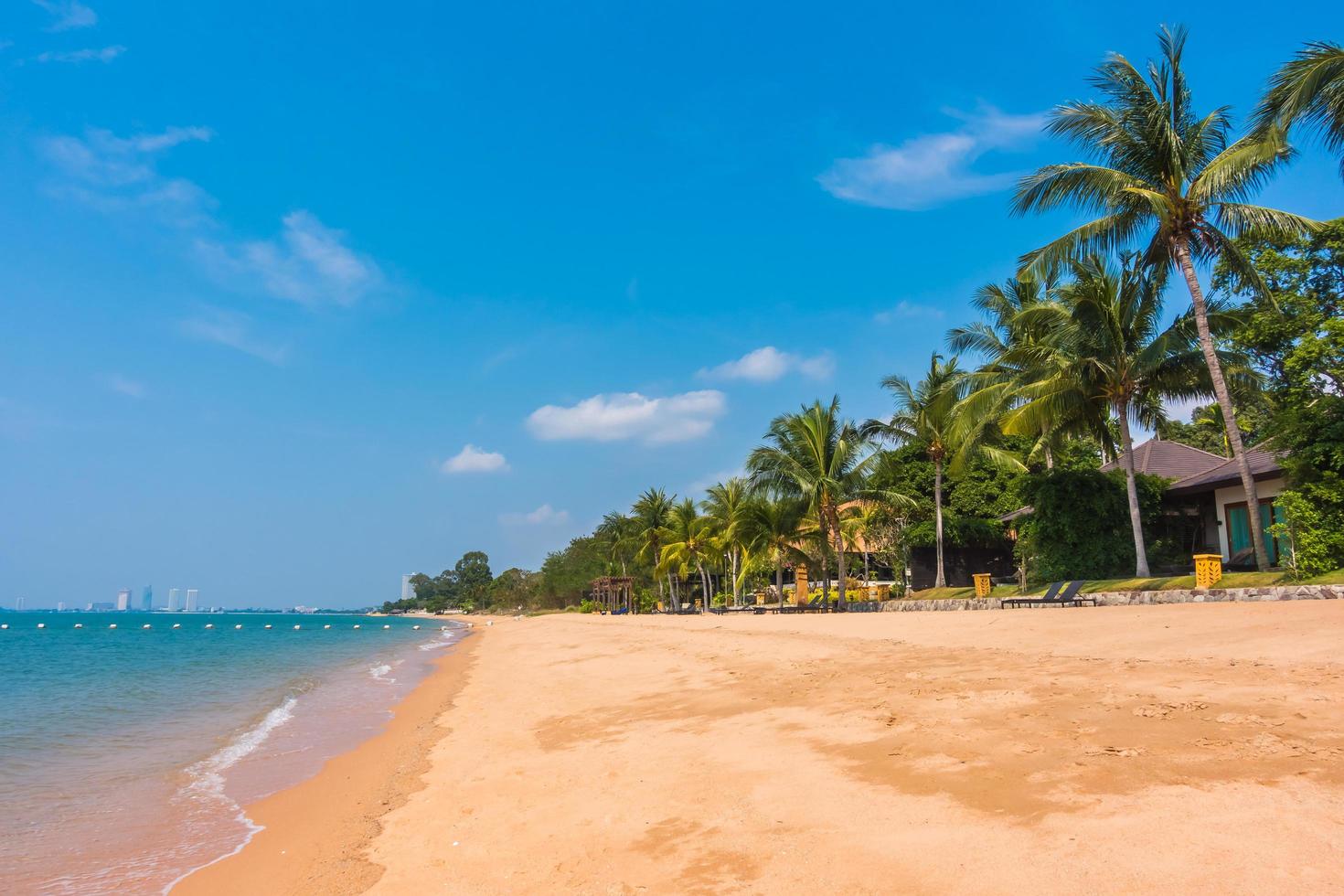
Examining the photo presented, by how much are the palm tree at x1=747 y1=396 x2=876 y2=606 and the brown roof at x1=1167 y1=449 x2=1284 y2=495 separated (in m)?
9.06

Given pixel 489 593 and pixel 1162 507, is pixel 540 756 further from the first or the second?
pixel 489 593

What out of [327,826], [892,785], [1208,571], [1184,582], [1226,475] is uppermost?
[1226,475]

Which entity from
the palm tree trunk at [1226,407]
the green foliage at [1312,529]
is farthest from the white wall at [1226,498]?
the green foliage at [1312,529]

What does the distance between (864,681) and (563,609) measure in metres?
69.8

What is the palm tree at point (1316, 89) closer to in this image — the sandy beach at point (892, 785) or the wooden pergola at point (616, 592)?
the sandy beach at point (892, 785)

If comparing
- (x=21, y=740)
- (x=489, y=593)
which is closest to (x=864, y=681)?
(x=21, y=740)

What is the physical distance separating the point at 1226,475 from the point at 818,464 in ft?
37.1

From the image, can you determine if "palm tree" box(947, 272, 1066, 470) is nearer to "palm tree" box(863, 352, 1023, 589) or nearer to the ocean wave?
"palm tree" box(863, 352, 1023, 589)

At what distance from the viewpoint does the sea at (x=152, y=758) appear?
230 inches

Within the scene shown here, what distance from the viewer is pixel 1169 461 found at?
24.6 metres

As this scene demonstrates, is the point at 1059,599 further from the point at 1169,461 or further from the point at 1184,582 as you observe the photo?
the point at 1169,461

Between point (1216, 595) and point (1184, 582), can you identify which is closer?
point (1216, 595)

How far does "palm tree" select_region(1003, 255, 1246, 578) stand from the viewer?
59.0ft

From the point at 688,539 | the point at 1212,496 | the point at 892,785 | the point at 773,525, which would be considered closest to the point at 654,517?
the point at 688,539
